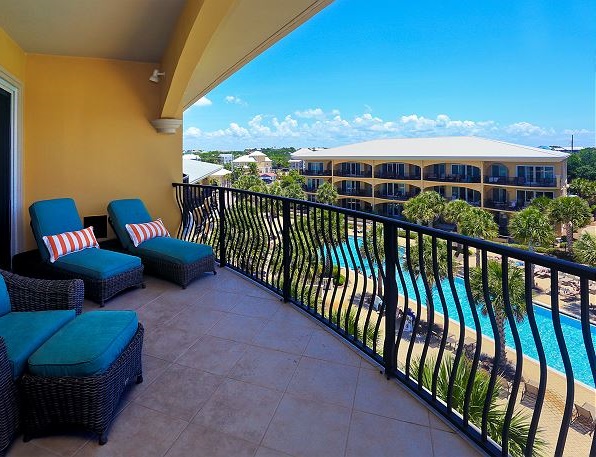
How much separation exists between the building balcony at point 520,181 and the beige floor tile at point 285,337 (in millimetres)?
25605

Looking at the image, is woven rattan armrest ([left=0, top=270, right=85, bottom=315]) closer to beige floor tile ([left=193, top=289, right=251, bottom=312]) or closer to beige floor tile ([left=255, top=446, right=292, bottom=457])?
beige floor tile ([left=193, top=289, right=251, bottom=312])

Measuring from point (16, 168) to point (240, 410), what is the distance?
14.7 feet

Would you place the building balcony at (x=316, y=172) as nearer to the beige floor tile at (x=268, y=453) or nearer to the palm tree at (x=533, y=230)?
the palm tree at (x=533, y=230)

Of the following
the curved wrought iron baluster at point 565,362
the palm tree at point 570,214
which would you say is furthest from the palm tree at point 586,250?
the curved wrought iron baluster at point 565,362

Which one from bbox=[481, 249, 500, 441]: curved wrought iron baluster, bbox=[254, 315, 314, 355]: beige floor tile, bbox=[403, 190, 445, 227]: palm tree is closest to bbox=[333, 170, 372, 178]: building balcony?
bbox=[403, 190, 445, 227]: palm tree

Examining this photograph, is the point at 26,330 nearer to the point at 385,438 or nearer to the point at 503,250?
the point at 385,438

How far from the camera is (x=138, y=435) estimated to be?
1833 mm

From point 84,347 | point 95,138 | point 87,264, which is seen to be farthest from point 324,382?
point 95,138

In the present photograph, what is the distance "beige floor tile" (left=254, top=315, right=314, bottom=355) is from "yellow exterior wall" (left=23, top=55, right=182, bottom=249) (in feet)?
Answer: 11.8

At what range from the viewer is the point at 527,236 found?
57.7ft

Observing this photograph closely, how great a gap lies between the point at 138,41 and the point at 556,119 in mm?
43902

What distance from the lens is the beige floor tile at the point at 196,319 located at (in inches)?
119

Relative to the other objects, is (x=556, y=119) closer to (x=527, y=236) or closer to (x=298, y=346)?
(x=527, y=236)

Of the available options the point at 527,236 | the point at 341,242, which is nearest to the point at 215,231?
the point at 341,242
